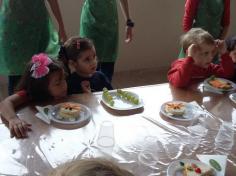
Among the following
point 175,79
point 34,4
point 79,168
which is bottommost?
point 175,79

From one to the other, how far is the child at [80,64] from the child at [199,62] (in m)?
0.42

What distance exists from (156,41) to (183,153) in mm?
2502

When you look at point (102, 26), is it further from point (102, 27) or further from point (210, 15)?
point (210, 15)

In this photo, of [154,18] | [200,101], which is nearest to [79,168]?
[200,101]

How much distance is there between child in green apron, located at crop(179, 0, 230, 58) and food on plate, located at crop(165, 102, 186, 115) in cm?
90

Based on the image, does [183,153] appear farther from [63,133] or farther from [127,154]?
[63,133]

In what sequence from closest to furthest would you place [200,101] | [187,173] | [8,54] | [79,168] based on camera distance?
[79,168], [187,173], [200,101], [8,54]

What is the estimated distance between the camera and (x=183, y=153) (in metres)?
1.30

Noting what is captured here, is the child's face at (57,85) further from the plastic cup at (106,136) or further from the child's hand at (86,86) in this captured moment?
the plastic cup at (106,136)

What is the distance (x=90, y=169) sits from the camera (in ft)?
2.38

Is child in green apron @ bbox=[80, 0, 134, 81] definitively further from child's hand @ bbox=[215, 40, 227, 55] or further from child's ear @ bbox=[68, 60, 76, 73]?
child's hand @ bbox=[215, 40, 227, 55]

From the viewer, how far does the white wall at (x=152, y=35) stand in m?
3.47

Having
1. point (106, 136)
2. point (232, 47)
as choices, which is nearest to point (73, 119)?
point (106, 136)

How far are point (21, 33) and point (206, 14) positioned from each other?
1.25 metres
